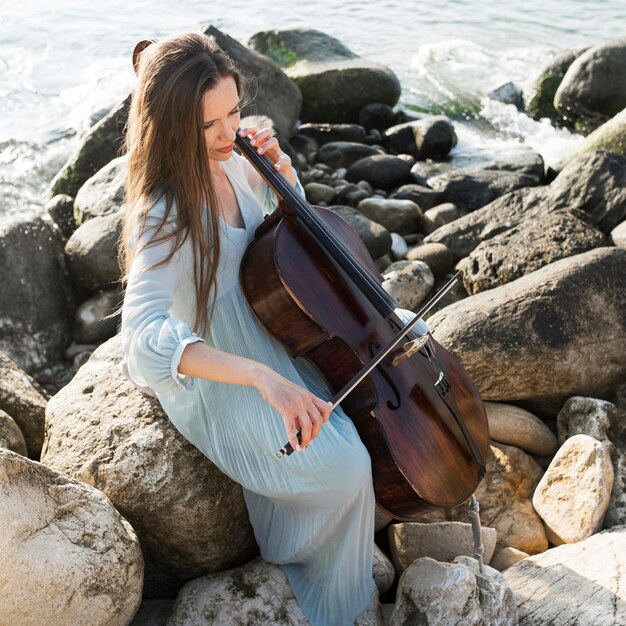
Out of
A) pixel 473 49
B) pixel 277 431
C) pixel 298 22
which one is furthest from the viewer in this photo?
pixel 298 22

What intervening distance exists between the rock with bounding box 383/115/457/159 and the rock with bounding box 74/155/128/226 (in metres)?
3.71

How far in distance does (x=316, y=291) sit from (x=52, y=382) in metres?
3.06

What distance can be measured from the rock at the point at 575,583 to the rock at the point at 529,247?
1.83 metres

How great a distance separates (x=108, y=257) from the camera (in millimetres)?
5457

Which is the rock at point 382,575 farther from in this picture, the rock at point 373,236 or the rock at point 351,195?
the rock at point 351,195

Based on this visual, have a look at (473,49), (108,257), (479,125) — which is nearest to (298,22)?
(473,49)

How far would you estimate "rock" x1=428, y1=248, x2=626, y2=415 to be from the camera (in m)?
3.81

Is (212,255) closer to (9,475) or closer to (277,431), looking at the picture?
(277,431)

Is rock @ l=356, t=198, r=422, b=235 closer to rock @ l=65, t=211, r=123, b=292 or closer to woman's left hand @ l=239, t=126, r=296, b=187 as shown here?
rock @ l=65, t=211, r=123, b=292

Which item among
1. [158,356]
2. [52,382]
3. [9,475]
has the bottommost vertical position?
[52,382]

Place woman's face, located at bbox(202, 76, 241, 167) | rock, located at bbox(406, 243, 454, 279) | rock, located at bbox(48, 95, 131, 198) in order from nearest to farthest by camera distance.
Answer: woman's face, located at bbox(202, 76, 241, 167), rock, located at bbox(406, 243, 454, 279), rock, located at bbox(48, 95, 131, 198)

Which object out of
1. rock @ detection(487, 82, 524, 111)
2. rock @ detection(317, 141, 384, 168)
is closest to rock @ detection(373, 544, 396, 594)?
rock @ detection(317, 141, 384, 168)

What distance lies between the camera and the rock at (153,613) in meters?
2.87

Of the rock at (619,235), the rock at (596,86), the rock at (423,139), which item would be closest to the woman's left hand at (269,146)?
Result: the rock at (619,235)
